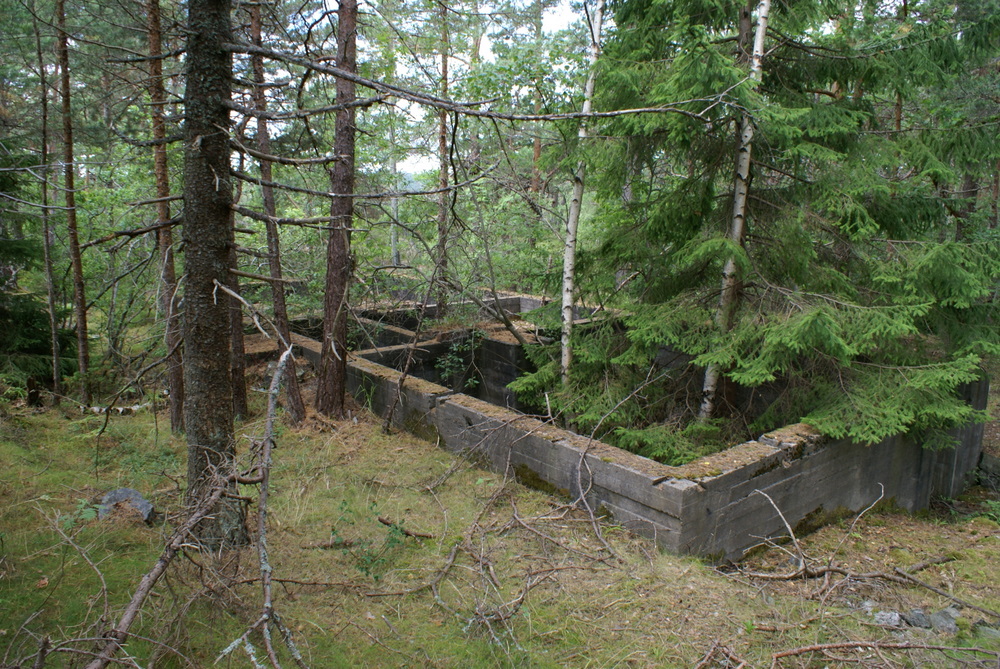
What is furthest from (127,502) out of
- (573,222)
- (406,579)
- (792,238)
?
(792,238)

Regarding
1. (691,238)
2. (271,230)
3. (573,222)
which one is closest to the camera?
(271,230)

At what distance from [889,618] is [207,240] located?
5968 millimetres

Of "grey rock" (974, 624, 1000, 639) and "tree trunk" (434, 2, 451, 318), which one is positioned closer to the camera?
"grey rock" (974, 624, 1000, 639)

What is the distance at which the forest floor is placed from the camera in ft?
14.0

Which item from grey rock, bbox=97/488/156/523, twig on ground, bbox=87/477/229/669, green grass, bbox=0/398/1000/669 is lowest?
green grass, bbox=0/398/1000/669

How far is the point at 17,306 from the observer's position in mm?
10047

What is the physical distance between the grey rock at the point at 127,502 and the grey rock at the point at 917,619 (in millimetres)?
6484

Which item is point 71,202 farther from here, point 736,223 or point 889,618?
point 889,618

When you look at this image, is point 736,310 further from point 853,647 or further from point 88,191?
point 88,191

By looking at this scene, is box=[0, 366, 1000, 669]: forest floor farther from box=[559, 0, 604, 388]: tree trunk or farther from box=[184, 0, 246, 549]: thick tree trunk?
box=[559, 0, 604, 388]: tree trunk

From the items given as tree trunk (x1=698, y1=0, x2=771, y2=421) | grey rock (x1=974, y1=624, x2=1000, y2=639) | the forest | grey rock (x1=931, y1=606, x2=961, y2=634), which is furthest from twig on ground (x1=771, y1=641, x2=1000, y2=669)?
tree trunk (x1=698, y1=0, x2=771, y2=421)

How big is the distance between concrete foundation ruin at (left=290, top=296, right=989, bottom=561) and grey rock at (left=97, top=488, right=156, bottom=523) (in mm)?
3026

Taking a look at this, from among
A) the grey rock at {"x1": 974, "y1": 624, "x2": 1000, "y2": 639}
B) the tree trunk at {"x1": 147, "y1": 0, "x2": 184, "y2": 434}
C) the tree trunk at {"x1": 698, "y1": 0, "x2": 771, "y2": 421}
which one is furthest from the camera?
the tree trunk at {"x1": 698, "y1": 0, "x2": 771, "y2": 421}

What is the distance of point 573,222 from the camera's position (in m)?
9.29
